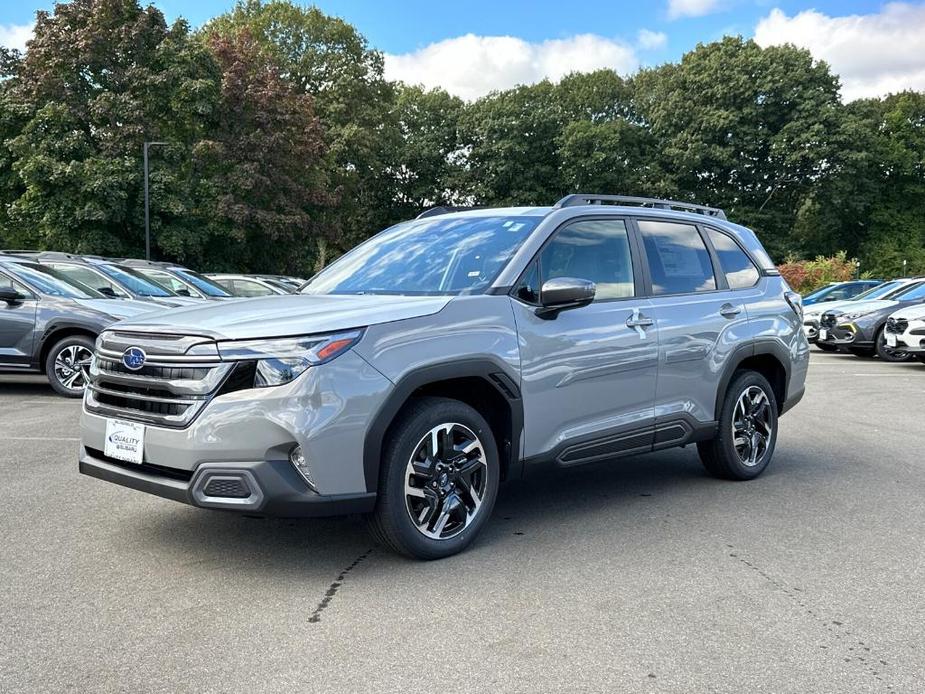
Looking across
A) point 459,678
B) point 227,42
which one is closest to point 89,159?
point 227,42

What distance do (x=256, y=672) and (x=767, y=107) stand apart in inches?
1942

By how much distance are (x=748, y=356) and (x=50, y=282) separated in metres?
8.45

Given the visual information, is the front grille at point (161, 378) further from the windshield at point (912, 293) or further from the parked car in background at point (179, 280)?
the windshield at point (912, 293)

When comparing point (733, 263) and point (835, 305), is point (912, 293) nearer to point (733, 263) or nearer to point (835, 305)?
point (835, 305)

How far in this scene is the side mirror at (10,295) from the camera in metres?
10.6

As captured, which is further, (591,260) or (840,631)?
(591,260)

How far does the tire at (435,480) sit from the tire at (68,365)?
7.48 m

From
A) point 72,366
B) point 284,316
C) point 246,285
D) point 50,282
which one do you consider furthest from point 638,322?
point 246,285

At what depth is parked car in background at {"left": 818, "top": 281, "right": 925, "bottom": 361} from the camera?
17.1 meters

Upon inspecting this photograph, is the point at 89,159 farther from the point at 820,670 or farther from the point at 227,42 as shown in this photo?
the point at 820,670

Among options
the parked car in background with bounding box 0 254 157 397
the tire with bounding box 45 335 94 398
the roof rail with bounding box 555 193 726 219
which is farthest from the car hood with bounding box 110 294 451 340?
the tire with bounding box 45 335 94 398

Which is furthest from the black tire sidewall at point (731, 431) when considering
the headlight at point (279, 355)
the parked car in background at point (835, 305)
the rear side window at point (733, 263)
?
the parked car in background at point (835, 305)

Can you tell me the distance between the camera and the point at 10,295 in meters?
10.6

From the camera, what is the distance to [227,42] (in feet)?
118
